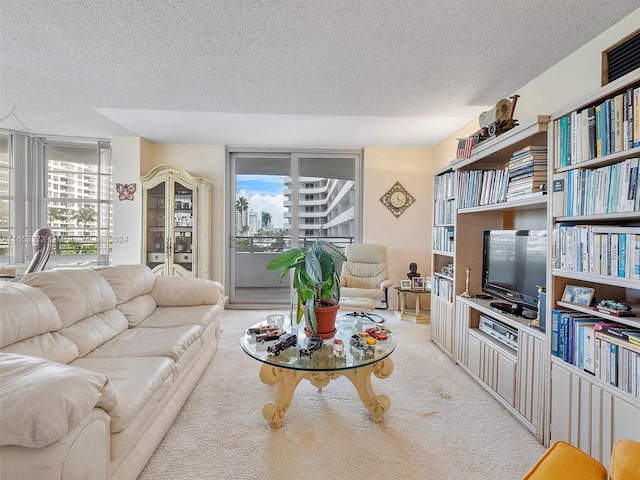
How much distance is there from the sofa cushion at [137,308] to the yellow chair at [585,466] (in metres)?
2.49

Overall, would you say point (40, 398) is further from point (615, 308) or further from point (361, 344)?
point (615, 308)

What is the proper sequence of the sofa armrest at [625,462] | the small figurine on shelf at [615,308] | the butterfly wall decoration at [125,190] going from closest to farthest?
1. the sofa armrest at [625,462]
2. the small figurine on shelf at [615,308]
3. the butterfly wall decoration at [125,190]

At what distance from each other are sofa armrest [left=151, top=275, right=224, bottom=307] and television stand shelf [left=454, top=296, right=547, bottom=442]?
2.25 meters

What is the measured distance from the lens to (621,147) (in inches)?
51.6

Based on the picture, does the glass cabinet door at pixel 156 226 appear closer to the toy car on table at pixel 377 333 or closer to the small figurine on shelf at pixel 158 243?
the small figurine on shelf at pixel 158 243

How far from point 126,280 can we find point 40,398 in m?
1.71

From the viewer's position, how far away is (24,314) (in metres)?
1.44

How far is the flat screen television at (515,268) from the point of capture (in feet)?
6.35

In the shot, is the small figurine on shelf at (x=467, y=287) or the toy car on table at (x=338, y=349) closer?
the toy car on table at (x=338, y=349)

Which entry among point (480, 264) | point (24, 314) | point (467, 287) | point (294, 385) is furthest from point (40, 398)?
point (480, 264)

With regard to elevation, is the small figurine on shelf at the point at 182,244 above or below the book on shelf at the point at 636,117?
below

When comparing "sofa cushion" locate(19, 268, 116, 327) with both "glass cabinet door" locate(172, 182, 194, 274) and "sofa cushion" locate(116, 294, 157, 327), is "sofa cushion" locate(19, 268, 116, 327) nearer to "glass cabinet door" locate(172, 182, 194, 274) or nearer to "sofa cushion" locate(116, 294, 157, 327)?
"sofa cushion" locate(116, 294, 157, 327)

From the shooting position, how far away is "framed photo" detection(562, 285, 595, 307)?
1.49 m

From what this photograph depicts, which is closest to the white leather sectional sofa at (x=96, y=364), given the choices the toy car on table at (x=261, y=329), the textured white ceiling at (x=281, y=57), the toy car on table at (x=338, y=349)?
the toy car on table at (x=261, y=329)
